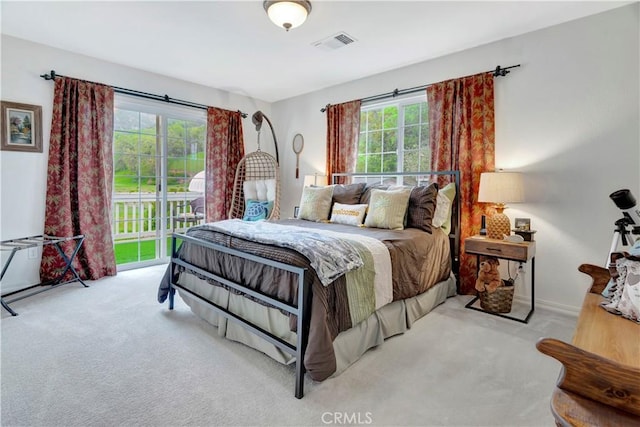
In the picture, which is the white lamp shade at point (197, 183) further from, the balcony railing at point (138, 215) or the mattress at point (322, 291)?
the mattress at point (322, 291)

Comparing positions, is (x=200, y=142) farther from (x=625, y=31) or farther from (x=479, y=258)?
(x=625, y=31)

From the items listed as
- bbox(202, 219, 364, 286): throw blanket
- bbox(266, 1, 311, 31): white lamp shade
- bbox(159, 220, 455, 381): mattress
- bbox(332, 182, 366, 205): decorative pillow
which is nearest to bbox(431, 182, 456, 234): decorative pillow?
bbox(159, 220, 455, 381): mattress

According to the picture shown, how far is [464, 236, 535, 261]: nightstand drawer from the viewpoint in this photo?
2.56 m

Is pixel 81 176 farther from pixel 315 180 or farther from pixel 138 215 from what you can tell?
pixel 315 180

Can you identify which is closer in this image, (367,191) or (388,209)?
(388,209)

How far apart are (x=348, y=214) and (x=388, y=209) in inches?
18.5

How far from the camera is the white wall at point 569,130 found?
2.48 meters

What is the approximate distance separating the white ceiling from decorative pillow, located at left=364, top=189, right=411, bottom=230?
1478mm

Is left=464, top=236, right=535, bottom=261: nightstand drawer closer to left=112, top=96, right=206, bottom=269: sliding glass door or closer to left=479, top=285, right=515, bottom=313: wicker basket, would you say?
left=479, top=285, right=515, bottom=313: wicker basket

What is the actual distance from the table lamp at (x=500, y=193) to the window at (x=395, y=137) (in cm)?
89

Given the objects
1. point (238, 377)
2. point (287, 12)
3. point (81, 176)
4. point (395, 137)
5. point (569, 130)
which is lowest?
point (238, 377)

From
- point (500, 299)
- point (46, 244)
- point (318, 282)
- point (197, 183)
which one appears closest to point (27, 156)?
point (46, 244)

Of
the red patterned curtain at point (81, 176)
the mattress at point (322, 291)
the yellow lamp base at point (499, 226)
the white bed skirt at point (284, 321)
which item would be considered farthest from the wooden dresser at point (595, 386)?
the red patterned curtain at point (81, 176)

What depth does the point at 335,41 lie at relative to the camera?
121 inches
